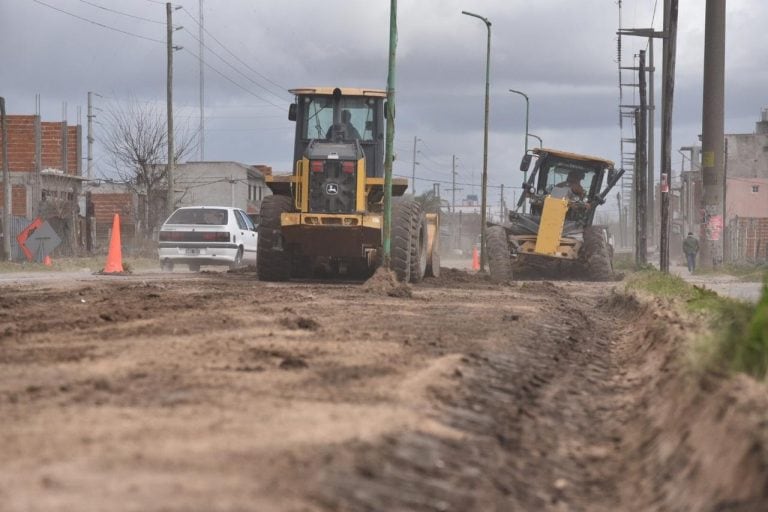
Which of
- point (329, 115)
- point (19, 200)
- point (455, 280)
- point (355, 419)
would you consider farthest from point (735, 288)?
point (19, 200)

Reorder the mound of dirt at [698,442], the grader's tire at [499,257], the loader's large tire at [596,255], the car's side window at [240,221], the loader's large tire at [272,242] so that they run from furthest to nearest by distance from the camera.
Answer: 1. the car's side window at [240,221]
2. the loader's large tire at [596,255]
3. the grader's tire at [499,257]
4. the loader's large tire at [272,242]
5. the mound of dirt at [698,442]

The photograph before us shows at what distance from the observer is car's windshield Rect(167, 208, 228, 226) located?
2950 cm

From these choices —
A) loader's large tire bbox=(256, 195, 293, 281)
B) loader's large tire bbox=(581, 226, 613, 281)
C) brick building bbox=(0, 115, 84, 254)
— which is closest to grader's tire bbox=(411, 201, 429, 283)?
loader's large tire bbox=(256, 195, 293, 281)

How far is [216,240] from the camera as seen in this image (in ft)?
95.3

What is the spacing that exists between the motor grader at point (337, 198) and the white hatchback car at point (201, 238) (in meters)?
6.67

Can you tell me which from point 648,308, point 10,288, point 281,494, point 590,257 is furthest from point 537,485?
point 590,257

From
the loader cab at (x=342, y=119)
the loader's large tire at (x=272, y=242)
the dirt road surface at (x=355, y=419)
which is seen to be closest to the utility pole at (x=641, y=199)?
the loader cab at (x=342, y=119)

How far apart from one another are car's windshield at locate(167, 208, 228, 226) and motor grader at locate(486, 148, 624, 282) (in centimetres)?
612

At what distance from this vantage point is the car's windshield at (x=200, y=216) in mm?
29500

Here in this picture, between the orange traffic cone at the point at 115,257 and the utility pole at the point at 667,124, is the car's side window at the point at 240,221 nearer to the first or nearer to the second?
the orange traffic cone at the point at 115,257

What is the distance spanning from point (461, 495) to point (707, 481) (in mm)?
1056

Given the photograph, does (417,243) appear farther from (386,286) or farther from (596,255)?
(596,255)

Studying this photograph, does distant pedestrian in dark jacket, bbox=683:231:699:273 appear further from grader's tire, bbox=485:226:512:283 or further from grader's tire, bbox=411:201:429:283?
grader's tire, bbox=411:201:429:283

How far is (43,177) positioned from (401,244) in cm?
3924
